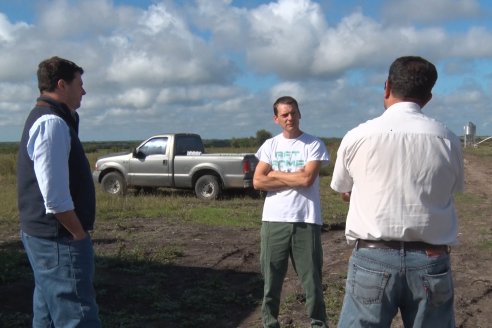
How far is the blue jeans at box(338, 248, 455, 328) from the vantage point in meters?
2.70

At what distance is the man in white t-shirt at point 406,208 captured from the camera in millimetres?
2688

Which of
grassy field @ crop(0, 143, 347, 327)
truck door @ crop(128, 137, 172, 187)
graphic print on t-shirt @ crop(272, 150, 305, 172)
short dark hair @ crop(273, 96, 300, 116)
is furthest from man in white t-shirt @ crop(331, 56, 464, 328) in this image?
truck door @ crop(128, 137, 172, 187)

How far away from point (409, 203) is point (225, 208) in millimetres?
11025

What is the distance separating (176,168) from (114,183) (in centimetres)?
202

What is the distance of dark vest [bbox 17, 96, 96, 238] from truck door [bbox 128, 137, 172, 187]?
1257cm

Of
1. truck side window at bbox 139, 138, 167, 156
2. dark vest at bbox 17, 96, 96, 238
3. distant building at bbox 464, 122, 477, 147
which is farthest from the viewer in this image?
distant building at bbox 464, 122, 477, 147

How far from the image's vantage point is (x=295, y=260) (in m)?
4.60

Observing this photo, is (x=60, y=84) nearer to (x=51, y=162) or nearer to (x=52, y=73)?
(x=52, y=73)

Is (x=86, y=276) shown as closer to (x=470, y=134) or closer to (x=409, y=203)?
(x=409, y=203)

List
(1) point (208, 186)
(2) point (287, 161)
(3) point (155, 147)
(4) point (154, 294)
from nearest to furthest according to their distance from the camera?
(2) point (287, 161) < (4) point (154, 294) < (1) point (208, 186) < (3) point (155, 147)

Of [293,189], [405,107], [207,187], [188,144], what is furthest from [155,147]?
[405,107]

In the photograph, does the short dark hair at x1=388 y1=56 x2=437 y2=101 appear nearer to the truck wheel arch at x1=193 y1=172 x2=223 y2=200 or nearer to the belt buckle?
the belt buckle

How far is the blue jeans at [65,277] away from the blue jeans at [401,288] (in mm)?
1530

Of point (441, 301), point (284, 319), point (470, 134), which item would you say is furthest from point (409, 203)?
point (470, 134)
